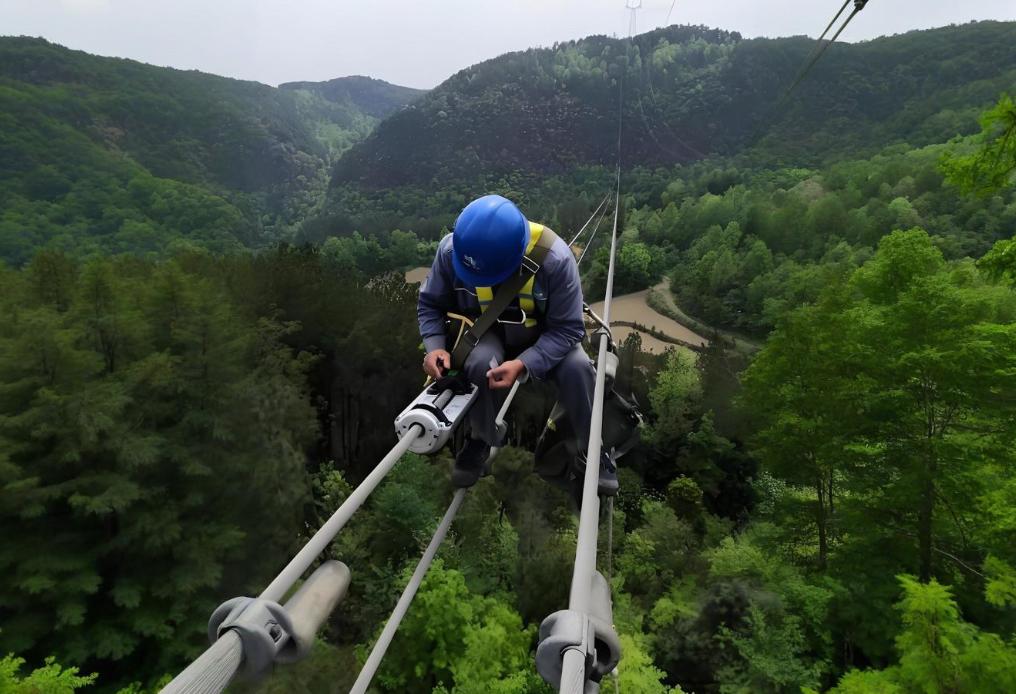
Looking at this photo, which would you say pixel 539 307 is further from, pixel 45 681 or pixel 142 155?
pixel 142 155

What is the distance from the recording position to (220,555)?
522 inches

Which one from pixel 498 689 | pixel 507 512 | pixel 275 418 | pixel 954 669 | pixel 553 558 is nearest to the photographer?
pixel 954 669

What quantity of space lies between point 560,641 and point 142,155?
5367 inches

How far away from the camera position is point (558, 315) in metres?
3.14

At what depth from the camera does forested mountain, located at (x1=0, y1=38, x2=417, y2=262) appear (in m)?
74.4

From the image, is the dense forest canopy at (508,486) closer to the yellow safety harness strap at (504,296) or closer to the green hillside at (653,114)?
the yellow safety harness strap at (504,296)

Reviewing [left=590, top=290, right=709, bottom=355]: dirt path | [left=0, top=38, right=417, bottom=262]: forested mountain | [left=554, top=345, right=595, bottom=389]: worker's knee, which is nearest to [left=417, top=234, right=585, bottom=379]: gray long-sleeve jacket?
[left=554, top=345, right=595, bottom=389]: worker's knee

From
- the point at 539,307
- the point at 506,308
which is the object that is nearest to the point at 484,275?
the point at 506,308

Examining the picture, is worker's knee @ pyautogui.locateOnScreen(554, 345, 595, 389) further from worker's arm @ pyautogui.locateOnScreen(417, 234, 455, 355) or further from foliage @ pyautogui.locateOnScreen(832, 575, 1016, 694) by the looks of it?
foliage @ pyautogui.locateOnScreen(832, 575, 1016, 694)

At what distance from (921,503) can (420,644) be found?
10.2 metres

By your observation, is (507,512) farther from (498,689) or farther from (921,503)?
(921,503)

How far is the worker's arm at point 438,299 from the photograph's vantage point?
327cm

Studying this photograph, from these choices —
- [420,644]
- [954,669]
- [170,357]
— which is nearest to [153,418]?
[170,357]

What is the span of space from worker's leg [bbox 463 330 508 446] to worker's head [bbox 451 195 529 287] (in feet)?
1.38
